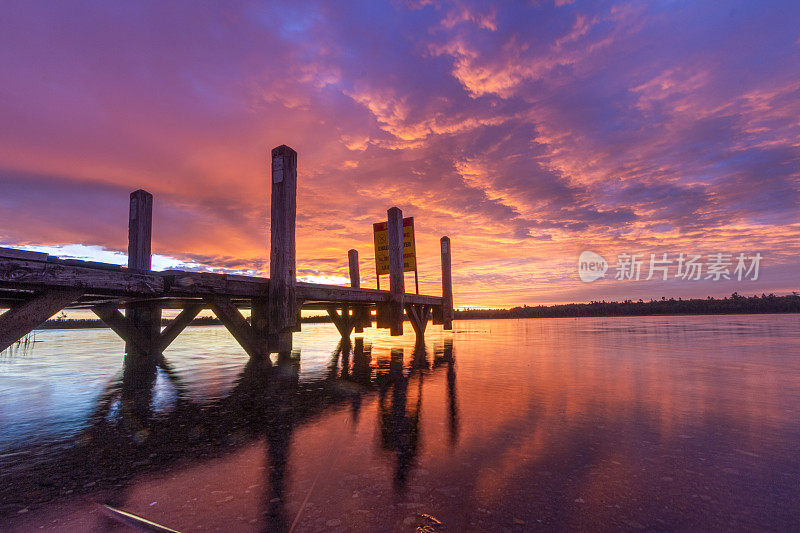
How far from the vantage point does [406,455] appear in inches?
119

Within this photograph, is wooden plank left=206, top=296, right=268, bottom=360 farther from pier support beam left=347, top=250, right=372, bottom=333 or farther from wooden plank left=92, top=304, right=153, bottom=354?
pier support beam left=347, top=250, right=372, bottom=333

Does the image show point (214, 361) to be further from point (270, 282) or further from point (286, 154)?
point (286, 154)

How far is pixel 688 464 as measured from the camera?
279 cm

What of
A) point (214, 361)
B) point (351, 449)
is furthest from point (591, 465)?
point (214, 361)

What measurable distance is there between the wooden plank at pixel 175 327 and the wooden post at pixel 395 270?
574 cm

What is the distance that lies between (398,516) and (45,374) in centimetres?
928

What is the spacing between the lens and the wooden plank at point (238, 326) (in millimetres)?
7203

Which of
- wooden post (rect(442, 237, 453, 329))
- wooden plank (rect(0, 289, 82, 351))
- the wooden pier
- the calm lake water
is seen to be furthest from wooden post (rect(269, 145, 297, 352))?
wooden post (rect(442, 237, 453, 329))

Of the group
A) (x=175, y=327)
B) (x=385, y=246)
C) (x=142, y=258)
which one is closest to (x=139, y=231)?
(x=142, y=258)

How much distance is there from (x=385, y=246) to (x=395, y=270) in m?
2.98

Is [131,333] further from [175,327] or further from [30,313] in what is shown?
[30,313]

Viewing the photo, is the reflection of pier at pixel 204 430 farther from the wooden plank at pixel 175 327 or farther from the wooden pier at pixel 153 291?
the wooden plank at pixel 175 327

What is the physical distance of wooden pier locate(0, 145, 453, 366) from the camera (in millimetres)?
4309

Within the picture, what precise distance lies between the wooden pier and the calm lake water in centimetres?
144
